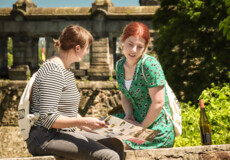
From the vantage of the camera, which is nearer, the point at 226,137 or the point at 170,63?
the point at 226,137

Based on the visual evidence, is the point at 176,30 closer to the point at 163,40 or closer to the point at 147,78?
the point at 163,40

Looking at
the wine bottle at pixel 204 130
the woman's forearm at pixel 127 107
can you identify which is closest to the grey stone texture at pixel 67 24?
the wine bottle at pixel 204 130

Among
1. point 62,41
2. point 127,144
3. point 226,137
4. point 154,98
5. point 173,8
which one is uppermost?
point 173,8

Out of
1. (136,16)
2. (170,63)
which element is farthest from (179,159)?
(136,16)

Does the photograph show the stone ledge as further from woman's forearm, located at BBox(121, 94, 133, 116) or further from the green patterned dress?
woman's forearm, located at BBox(121, 94, 133, 116)

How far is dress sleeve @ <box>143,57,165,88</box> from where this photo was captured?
2793mm

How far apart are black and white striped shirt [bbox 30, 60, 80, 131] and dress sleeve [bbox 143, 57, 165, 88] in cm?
58

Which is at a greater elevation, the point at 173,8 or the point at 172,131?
the point at 173,8

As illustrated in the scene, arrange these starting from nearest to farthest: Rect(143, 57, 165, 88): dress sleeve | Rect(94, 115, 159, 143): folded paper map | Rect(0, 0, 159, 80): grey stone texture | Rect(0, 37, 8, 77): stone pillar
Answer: Rect(94, 115, 159, 143): folded paper map → Rect(143, 57, 165, 88): dress sleeve → Rect(0, 0, 159, 80): grey stone texture → Rect(0, 37, 8, 77): stone pillar

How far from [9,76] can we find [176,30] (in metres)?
7.84

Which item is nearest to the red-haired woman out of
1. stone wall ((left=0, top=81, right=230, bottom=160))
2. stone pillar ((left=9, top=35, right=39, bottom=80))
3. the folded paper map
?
the folded paper map

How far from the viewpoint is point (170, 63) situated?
33.0 feet

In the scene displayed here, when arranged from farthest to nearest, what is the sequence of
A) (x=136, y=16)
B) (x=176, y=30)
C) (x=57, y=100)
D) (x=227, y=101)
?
1. (x=136, y=16)
2. (x=176, y=30)
3. (x=227, y=101)
4. (x=57, y=100)

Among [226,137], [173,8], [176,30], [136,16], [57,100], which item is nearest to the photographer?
[57,100]
